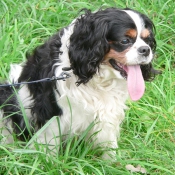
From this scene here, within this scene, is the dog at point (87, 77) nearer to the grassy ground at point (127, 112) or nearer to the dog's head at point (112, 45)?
the dog's head at point (112, 45)

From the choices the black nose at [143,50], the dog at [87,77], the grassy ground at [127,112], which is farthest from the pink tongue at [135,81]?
the grassy ground at [127,112]

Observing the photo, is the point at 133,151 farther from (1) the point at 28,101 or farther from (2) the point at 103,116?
(1) the point at 28,101

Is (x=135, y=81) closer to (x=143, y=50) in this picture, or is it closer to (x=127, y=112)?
(x=143, y=50)

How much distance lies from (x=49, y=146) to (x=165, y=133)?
1030 millimetres

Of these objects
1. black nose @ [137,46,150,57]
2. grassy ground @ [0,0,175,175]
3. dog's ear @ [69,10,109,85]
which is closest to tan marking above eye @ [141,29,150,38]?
black nose @ [137,46,150,57]

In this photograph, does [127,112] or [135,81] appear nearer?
[135,81]

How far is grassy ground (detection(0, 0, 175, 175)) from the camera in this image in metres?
3.40

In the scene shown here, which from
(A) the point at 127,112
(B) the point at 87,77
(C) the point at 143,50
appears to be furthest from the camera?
(A) the point at 127,112

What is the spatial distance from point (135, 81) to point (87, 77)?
1.04 ft

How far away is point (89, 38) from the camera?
3.44 metres

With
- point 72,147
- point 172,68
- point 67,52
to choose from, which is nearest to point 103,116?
point 72,147

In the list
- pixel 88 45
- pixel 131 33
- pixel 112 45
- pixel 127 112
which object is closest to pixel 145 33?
pixel 131 33

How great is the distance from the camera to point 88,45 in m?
3.45

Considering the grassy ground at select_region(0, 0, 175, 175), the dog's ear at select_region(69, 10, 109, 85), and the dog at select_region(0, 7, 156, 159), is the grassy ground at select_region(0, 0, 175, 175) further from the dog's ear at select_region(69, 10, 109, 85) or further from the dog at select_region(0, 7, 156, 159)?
the dog's ear at select_region(69, 10, 109, 85)
